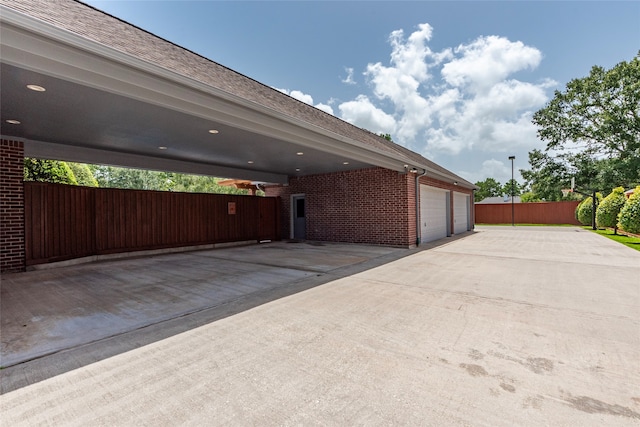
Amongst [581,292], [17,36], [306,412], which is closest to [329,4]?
[17,36]

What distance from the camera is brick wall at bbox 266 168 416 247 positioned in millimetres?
10133

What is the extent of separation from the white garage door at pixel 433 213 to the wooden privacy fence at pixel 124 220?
6791 mm

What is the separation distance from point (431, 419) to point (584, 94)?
3367 cm

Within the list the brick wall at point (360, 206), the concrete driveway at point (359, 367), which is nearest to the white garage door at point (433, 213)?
the brick wall at point (360, 206)

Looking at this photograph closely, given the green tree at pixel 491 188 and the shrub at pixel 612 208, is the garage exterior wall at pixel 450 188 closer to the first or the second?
the shrub at pixel 612 208

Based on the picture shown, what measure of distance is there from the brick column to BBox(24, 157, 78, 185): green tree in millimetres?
5801

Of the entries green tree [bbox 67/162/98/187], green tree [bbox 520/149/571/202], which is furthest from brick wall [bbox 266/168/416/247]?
green tree [bbox 520/149/571/202]

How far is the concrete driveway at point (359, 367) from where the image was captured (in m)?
1.87

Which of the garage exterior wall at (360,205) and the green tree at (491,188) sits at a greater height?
the green tree at (491,188)

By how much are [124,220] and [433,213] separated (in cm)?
1143

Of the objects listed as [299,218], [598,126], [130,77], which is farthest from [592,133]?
[130,77]

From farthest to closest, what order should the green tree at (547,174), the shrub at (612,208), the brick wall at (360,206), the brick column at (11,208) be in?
the green tree at (547,174), the shrub at (612,208), the brick wall at (360,206), the brick column at (11,208)

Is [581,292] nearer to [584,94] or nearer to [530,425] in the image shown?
[530,425]

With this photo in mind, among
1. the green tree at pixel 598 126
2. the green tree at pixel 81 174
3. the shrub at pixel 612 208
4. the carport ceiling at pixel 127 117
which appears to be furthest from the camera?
the green tree at pixel 598 126
